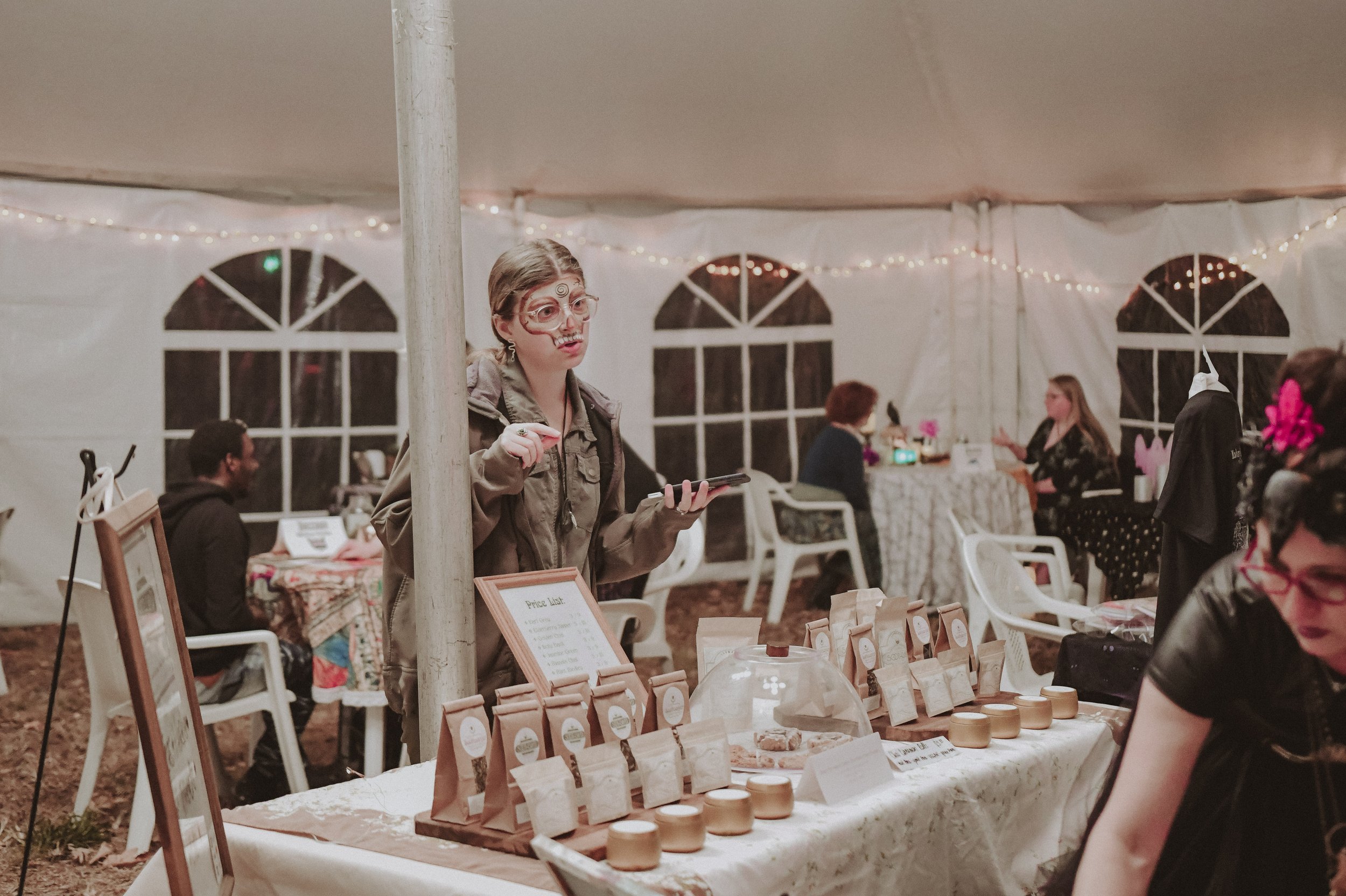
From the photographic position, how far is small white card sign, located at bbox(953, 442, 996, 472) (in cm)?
675

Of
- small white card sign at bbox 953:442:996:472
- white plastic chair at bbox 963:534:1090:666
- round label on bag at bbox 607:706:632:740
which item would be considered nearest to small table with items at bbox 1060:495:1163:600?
small white card sign at bbox 953:442:996:472

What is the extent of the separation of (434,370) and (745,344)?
571 cm

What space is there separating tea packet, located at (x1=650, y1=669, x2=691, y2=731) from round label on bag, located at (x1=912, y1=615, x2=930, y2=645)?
61 cm

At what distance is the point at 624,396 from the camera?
7.39 m

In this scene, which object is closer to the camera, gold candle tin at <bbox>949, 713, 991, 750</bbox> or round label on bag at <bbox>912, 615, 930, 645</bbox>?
gold candle tin at <bbox>949, 713, 991, 750</bbox>

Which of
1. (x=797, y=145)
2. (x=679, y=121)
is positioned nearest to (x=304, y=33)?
(x=679, y=121)

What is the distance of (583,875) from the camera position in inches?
47.3

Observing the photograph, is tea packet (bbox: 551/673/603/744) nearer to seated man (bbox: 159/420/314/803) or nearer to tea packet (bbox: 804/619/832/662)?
tea packet (bbox: 804/619/832/662)

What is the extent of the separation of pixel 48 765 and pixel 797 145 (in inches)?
186

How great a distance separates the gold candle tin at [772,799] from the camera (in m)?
1.61

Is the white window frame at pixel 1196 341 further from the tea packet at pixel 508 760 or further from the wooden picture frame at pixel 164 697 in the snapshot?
the wooden picture frame at pixel 164 697

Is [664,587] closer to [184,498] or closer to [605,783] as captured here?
[184,498]

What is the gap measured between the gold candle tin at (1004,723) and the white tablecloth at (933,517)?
4.63 metres

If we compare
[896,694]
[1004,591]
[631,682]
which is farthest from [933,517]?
[631,682]
